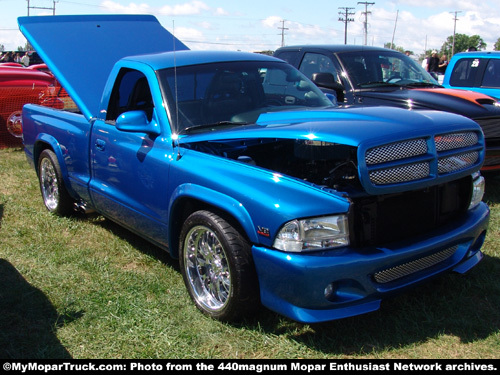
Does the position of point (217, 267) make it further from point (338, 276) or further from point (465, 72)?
point (465, 72)

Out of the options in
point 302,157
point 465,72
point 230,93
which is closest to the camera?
point 302,157

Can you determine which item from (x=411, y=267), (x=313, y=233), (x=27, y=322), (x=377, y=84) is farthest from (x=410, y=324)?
(x=377, y=84)

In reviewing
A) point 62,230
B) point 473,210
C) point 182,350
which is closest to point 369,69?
point 473,210

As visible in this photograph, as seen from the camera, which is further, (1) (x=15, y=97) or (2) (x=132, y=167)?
(1) (x=15, y=97)

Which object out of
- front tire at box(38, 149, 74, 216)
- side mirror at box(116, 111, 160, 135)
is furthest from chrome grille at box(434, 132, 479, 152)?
front tire at box(38, 149, 74, 216)

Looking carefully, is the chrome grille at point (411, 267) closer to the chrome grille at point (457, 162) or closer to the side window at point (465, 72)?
the chrome grille at point (457, 162)

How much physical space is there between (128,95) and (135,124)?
39.7 inches

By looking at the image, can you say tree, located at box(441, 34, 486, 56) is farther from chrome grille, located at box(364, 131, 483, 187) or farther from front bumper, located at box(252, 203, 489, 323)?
front bumper, located at box(252, 203, 489, 323)

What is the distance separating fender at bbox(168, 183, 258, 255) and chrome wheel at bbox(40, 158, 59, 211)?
2.56 m

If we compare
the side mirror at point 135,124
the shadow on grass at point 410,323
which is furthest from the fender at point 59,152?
the shadow on grass at point 410,323

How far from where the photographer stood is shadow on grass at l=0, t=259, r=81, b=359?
3205 millimetres

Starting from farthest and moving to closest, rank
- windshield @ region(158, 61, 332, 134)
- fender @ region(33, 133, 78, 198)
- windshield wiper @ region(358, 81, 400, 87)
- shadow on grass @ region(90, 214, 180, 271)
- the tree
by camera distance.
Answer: the tree
windshield wiper @ region(358, 81, 400, 87)
fender @ region(33, 133, 78, 198)
shadow on grass @ region(90, 214, 180, 271)
windshield @ region(158, 61, 332, 134)

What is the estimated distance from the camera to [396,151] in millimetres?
2971

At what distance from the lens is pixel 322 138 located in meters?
2.98
